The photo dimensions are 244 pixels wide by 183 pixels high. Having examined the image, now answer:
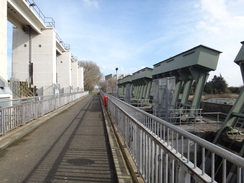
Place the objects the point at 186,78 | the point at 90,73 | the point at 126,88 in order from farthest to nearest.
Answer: the point at 90,73, the point at 126,88, the point at 186,78

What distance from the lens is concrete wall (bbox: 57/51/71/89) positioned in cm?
3875

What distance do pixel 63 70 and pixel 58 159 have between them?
3557 centimetres

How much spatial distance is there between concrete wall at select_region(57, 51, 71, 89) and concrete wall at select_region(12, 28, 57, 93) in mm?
13536

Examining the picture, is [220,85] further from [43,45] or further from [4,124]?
[4,124]

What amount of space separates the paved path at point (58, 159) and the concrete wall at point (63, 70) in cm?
3213

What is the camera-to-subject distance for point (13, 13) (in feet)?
60.3

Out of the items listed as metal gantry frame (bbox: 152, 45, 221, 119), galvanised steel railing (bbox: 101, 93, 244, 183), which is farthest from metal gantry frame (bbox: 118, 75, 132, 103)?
galvanised steel railing (bbox: 101, 93, 244, 183)

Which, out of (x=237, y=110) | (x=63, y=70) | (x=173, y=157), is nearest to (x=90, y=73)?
(x=63, y=70)

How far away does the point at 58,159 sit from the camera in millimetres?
5062

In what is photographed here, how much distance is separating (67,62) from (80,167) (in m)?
37.4

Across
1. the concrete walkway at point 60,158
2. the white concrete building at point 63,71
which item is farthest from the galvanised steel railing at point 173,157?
the white concrete building at point 63,71

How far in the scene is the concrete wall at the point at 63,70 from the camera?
38750 millimetres

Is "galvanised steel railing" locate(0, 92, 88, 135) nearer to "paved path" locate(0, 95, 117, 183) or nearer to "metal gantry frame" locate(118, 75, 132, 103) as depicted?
"paved path" locate(0, 95, 117, 183)

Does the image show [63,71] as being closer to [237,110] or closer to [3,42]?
[3,42]
